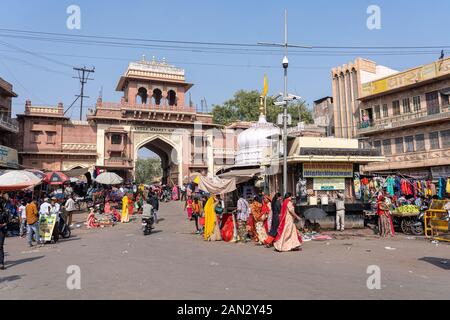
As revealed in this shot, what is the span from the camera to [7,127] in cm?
2822

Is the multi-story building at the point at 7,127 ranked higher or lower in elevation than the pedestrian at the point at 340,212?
higher

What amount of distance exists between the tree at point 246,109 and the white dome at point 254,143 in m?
22.0

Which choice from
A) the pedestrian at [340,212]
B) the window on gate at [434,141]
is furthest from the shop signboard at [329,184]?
the window on gate at [434,141]

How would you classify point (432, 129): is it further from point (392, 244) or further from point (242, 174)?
point (392, 244)

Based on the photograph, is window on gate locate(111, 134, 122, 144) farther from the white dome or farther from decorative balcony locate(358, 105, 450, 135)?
decorative balcony locate(358, 105, 450, 135)

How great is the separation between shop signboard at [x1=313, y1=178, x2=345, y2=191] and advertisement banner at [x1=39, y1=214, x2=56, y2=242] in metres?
9.56

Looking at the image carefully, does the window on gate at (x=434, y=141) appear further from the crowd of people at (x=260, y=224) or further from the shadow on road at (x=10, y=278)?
the shadow on road at (x=10, y=278)

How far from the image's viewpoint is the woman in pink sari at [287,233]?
9.34m

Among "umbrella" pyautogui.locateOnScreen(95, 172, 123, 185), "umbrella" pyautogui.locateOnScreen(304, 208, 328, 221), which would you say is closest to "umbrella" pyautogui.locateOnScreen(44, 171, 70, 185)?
"umbrella" pyautogui.locateOnScreen(95, 172, 123, 185)

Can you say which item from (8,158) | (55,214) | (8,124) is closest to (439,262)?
(55,214)

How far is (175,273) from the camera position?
21.5 ft

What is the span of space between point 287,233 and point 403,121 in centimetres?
1973

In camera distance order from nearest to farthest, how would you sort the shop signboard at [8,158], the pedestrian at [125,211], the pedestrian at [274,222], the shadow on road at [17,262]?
the shadow on road at [17,262]
the pedestrian at [274,222]
the pedestrian at [125,211]
the shop signboard at [8,158]

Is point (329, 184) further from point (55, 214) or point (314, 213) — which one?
point (55, 214)
